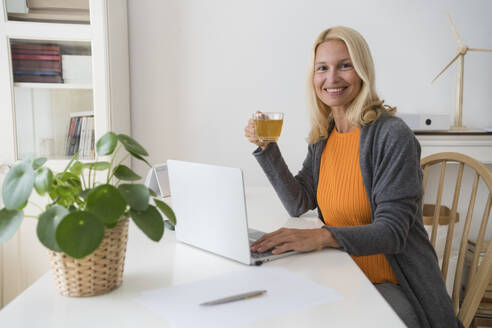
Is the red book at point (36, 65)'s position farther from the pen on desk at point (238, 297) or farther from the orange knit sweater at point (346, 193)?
the pen on desk at point (238, 297)

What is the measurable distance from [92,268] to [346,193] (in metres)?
0.79

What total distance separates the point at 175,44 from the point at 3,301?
1.59 m

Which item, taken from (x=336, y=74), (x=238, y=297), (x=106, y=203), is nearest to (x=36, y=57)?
(x=336, y=74)

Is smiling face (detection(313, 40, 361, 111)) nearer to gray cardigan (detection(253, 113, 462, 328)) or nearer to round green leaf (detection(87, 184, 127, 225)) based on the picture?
gray cardigan (detection(253, 113, 462, 328))

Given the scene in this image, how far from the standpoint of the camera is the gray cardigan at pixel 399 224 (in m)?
1.03

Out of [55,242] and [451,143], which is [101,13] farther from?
[451,143]

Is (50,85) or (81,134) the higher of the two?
(50,85)

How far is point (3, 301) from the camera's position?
82.7 inches

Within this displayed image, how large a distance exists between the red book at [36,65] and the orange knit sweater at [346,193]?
1.49m

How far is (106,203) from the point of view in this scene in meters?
0.64

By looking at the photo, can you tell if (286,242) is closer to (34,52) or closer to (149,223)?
(149,223)

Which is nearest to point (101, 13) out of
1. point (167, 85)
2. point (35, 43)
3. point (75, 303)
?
point (35, 43)

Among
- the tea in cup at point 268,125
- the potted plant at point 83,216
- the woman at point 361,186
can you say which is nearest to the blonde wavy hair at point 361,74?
the woman at point 361,186

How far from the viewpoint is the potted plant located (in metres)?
0.61
